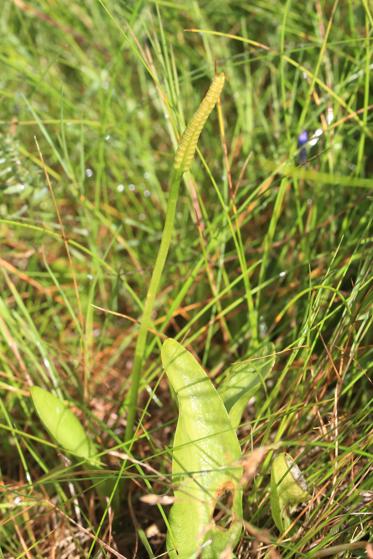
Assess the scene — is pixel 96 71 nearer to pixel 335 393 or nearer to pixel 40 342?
pixel 40 342

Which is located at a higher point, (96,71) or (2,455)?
(96,71)

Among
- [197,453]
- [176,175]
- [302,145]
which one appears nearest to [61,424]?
[197,453]

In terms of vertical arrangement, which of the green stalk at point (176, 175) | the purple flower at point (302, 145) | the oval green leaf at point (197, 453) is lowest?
the oval green leaf at point (197, 453)

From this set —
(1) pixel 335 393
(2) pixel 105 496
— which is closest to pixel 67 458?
(2) pixel 105 496

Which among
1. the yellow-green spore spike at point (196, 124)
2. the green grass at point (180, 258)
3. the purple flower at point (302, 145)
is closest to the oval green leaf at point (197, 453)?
the green grass at point (180, 258)

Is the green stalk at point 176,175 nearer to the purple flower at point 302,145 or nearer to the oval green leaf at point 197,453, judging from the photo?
the oval green leaf at point 197,453

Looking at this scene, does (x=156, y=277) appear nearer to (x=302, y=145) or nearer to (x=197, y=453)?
(x=197, y=453)
